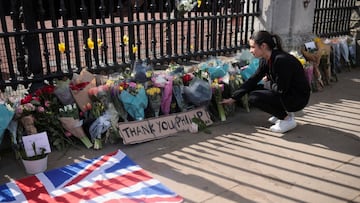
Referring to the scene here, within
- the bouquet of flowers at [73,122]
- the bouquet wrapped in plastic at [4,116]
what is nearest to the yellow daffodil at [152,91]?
the bouquet of flowers at [73,122]

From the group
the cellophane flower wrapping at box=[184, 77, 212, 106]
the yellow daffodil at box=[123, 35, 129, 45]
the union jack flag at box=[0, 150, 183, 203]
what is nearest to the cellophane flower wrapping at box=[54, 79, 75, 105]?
the union jack flag at box=[0, 150, 183, 203]

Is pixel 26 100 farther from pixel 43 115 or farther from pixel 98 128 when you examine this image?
pixel 98 128

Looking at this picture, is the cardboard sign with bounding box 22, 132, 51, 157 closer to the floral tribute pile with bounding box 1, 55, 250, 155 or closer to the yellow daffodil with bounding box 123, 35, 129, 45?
the floral tribute pile with bounding box 1, 55, 250, 155

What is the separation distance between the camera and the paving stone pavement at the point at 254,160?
2920mm

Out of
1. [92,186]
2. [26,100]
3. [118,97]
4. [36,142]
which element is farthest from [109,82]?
[92,186]

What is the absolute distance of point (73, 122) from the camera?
3.62 m

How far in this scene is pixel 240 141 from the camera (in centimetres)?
390

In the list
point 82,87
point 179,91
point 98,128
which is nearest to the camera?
point 98,128

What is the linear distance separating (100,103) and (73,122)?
0.37 m

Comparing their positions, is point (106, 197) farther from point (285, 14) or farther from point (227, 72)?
point (285, 14)

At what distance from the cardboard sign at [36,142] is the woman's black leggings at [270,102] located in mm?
2387

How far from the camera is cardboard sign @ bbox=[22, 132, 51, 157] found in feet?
10.5

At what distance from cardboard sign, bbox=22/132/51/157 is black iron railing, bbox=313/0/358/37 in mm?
5822

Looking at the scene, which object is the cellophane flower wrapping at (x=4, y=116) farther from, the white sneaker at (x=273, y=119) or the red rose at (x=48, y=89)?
the white sneaker at (x=273, y=119)
